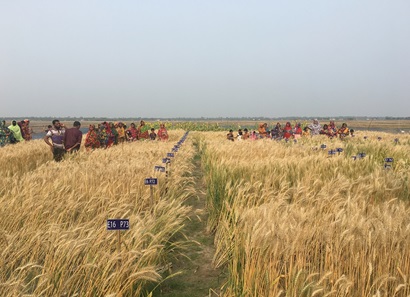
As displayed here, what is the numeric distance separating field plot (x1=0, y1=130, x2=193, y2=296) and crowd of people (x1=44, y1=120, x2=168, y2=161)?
400cm

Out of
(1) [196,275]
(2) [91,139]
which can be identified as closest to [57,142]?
(2) [91,139]

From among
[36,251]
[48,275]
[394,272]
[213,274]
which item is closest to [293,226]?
[394,272]

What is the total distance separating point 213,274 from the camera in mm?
3758

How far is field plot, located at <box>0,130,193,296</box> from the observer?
257 centimetres

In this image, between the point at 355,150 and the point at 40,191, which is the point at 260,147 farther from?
the point at 40,191

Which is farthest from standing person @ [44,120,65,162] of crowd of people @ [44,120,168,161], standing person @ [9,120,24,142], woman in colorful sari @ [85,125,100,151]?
standing person @ [9,120,24,142]

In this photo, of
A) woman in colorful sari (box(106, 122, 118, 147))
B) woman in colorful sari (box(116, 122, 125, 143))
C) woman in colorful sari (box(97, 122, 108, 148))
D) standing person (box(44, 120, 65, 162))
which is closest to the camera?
standing person (box(44, 120, 65, 162))

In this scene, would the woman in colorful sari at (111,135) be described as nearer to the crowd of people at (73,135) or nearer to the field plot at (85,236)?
the crowd of people at (73,135)

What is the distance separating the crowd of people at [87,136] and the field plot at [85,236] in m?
4.00

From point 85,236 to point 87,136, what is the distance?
443 inches

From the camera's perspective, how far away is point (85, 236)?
335 cm

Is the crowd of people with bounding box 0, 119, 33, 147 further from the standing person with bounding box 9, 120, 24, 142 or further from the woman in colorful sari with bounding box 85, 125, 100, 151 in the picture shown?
the woman in colorful sari with bounding box 85, 125, 100, 151

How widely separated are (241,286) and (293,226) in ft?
2.10

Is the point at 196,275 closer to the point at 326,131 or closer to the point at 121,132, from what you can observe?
the point at 121,132
